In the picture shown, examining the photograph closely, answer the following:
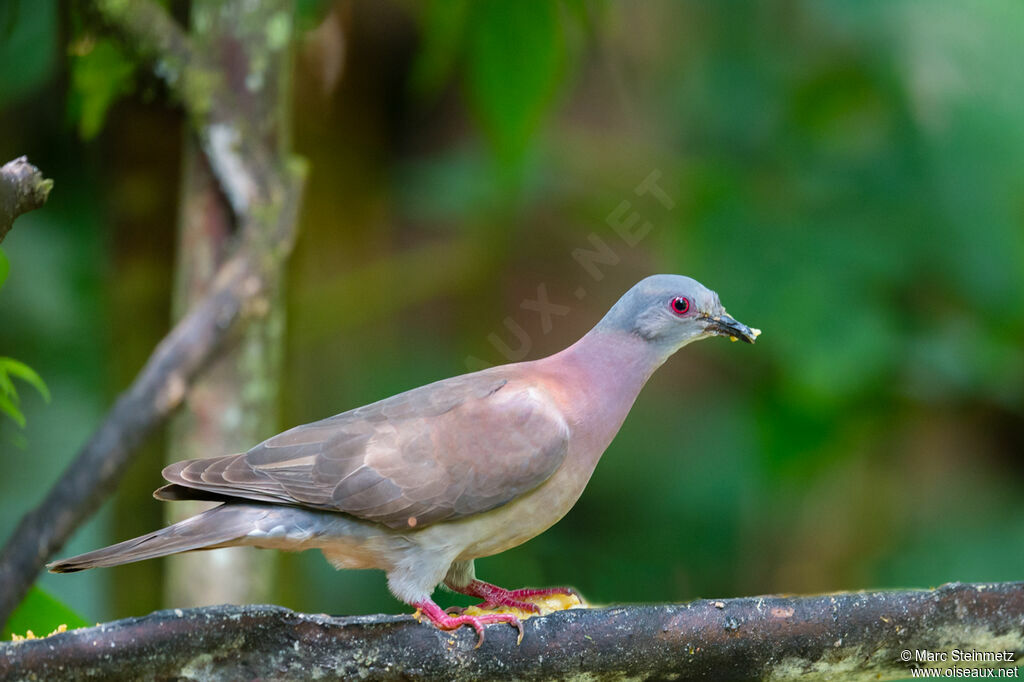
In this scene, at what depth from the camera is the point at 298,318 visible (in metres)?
4.85

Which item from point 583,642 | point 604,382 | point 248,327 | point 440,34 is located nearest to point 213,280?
point 248,327

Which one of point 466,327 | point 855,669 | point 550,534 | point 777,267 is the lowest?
point 855,669

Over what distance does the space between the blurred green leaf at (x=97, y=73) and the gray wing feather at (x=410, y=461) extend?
1630 mm

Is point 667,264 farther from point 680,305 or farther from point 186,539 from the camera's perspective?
point 186,539

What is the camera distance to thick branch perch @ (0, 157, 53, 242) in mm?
1751

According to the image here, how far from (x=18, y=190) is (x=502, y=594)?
146cm

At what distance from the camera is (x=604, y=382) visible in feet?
8.08

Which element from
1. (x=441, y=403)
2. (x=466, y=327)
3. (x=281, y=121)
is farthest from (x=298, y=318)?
(x=441, y=403)

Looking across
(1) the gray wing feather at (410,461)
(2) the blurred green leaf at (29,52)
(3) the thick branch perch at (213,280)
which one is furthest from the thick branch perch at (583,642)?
(2) the blurred green leaf at (29,52)

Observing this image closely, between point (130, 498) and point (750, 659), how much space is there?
2979mm

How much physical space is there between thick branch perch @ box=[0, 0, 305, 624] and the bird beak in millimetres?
1535

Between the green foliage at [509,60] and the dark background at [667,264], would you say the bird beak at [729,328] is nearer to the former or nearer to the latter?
the green foliage at [509,60]

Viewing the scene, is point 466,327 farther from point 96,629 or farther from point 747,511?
point 96,629

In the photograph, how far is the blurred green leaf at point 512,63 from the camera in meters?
3.41
